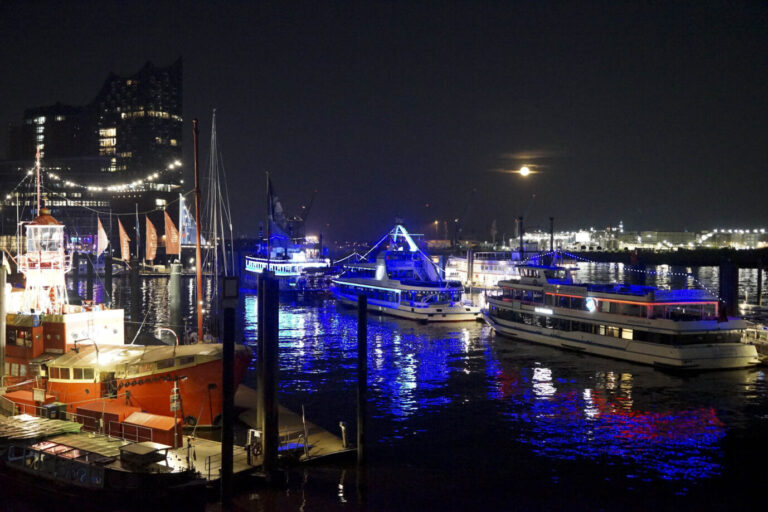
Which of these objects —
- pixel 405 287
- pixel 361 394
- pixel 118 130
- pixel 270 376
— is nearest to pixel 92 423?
pixel 270 376

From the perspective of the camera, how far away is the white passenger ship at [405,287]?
52.0 m

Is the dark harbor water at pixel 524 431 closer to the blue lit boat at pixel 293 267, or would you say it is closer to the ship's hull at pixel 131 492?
the ship's hull at pixel 131 492

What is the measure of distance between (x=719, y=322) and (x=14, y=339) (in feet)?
110

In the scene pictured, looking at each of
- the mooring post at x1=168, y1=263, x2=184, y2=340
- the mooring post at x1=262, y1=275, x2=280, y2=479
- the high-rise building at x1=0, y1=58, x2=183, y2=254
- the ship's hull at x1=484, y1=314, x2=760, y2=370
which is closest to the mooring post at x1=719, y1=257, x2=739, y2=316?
the ship's hull at x1=484, y1=314, x2=760, y2=370

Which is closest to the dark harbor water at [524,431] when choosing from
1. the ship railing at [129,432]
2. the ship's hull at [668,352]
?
the ship's hull at [668,352]

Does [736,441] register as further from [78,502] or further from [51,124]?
[51,124]

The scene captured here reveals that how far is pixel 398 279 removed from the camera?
5934 cm

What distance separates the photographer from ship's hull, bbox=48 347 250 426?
19.7m

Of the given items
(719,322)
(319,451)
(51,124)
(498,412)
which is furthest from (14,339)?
(51,124)

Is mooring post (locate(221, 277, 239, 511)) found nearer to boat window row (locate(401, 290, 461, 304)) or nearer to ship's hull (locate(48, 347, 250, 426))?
ship's hull (locate(48, 347, 250, 426))

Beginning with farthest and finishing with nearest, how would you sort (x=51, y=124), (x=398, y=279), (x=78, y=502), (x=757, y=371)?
(x=51, y=124) < (x=398, y=279) < (x=757, y=371) < (x=78, y=502)

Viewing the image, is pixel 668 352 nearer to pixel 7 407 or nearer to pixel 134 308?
pixel 7 407

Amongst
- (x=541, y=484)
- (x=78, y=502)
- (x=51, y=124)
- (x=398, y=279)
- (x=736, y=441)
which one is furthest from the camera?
(x=51, y=124)

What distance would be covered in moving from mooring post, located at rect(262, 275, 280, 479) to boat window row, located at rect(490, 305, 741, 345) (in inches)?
955
